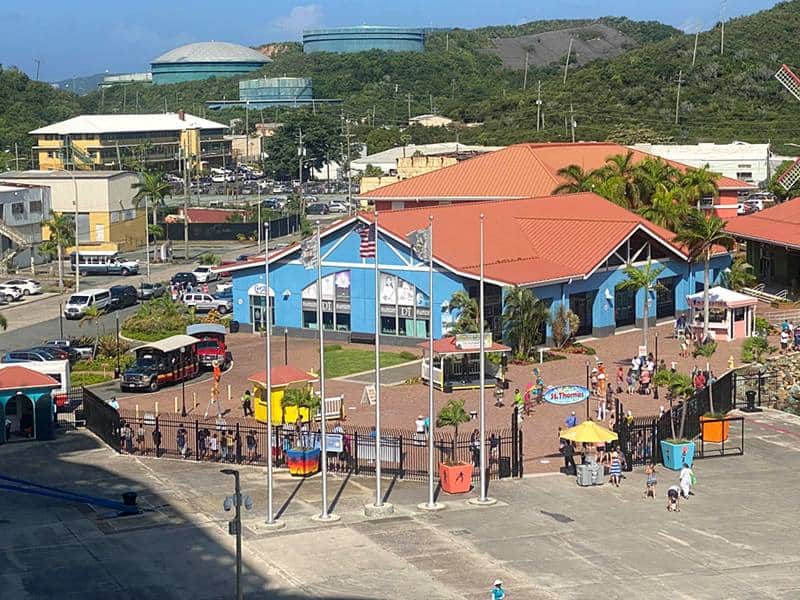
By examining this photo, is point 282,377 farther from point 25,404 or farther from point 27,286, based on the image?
point 27,286

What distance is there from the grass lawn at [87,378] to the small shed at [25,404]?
10.2m

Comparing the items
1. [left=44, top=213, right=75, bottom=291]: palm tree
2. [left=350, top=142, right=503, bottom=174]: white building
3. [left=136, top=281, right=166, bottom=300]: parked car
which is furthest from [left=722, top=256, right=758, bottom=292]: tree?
[left=350, top=142, right=503, bottom=174]: white building

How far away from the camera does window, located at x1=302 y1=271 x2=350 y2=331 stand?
68.9 metres

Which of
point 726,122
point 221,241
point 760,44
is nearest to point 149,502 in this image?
point 221,241

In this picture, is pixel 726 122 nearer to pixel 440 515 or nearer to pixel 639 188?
pixel 639 188

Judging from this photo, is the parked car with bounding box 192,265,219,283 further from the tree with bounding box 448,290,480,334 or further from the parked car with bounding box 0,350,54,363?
the tree with bounding box 448,290,480,334

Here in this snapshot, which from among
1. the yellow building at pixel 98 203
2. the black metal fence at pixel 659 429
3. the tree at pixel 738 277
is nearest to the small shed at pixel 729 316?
the tree at pixel 738 277

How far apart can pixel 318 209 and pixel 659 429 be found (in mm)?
96572

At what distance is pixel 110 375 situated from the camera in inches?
2461

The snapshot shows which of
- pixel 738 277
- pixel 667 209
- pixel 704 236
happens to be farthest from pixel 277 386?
pixel 738 277

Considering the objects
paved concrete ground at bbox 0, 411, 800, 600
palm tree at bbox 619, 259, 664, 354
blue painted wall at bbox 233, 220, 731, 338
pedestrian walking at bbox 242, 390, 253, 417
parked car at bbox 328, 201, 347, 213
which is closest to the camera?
paved concrete ground at bbox 0, 411, 800, 600

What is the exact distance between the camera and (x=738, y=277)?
7981 centimetres

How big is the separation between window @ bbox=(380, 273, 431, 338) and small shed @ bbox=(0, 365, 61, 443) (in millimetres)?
20861

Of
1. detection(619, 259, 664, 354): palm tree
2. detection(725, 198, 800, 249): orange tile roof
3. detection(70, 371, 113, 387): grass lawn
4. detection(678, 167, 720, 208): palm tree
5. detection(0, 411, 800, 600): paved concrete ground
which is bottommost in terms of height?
detection(0, 411, 800, 600): paved concrete ground
